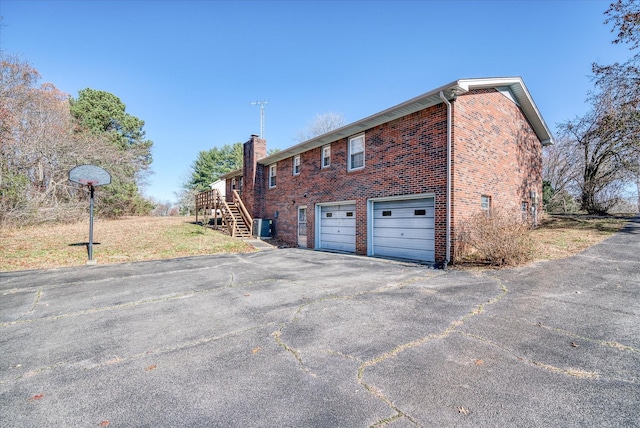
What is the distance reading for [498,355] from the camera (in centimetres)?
317

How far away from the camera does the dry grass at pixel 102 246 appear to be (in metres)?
9.50

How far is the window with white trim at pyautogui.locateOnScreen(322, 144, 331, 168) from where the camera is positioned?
42.5 ft

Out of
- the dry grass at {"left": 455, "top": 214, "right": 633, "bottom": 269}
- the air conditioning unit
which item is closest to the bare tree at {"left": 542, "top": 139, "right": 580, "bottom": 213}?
the dry grass at {"left": 455, "top": 214, "right": 633, "bottom": 269}

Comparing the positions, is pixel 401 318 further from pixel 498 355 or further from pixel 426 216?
pixel 426 216

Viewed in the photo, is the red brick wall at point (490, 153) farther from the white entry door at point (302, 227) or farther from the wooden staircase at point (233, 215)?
the wooden staircase at point (233, 215)

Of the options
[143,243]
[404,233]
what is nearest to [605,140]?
[404,233]

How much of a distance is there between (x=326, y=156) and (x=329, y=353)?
10.7 m

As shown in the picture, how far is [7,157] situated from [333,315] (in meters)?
21.2

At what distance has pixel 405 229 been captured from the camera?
9805 millimetres

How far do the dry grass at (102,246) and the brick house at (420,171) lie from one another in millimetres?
4537

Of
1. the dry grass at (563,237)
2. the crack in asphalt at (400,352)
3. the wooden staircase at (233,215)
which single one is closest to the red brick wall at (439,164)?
the dry grass at (563,237)

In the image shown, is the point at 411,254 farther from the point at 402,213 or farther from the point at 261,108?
the point at 261,108

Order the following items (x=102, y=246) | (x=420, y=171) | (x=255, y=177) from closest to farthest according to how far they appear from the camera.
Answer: (x=420, y=171) → (x=102, y=246) → (x=255, y=177)

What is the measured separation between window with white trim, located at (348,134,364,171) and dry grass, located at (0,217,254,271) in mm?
6109
